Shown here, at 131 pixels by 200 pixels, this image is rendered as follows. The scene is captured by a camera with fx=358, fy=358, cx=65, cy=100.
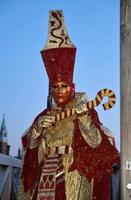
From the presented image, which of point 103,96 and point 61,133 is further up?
point 103,96

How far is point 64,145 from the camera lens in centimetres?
335

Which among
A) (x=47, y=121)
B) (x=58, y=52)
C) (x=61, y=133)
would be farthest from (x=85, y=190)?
(x=58, y=52)

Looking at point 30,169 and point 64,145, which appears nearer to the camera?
point 64,145

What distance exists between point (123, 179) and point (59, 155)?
1.82 meters

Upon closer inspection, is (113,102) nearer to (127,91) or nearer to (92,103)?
(92,103)

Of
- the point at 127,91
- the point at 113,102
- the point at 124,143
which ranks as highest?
the point at 113,102

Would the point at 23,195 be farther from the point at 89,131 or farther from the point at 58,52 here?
the point at 58,52

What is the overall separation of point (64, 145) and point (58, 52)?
92cm

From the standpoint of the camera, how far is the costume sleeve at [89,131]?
3.29 m

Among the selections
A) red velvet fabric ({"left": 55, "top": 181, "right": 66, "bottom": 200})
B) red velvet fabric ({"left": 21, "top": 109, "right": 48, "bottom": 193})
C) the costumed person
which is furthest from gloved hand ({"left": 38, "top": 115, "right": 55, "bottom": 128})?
red velvet fabric ({"left": 55, "top": 181, "right": 66, "bottom": 200})

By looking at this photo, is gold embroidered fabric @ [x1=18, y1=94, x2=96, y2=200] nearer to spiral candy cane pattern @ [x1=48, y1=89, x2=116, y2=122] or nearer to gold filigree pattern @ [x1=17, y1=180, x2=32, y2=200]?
gold filigree pattern @ [x1=17, y1=180, x2=32, y2=200]

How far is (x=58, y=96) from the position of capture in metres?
3.44

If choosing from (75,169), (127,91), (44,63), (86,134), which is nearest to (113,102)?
(86,134)

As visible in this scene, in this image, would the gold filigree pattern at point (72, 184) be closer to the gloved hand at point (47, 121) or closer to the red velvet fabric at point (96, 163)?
the red velvet fabric at point (96, 163)
